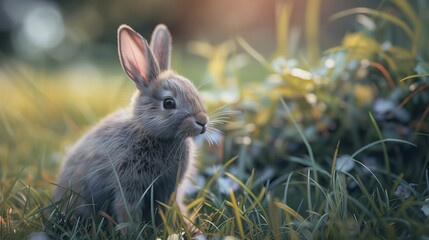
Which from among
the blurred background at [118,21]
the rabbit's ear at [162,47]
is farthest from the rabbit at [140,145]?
the blurred background at [118,21]

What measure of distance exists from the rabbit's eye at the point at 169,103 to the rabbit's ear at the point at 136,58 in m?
0.21

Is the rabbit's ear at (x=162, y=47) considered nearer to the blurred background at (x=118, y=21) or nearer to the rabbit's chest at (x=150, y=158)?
the rabbit's chest at (x=150, y=158)

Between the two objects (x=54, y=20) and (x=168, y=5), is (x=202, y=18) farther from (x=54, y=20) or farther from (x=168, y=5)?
(x=54, y=20)

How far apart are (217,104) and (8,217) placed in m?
1.77

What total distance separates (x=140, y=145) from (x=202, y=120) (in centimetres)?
37

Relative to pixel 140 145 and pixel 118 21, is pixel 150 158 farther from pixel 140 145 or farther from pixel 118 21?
pixel 118 21

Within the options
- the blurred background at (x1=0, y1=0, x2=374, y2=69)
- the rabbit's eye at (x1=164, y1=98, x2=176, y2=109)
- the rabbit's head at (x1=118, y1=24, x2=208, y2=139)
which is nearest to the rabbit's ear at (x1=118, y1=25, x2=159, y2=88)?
the rabbit's head at (x1=118, y1=24, x2=208, y2=139)

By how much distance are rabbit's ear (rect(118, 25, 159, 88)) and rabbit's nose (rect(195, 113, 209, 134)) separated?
0.39m

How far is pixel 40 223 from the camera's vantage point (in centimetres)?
235

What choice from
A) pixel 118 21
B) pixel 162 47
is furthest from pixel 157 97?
pixel 118 21

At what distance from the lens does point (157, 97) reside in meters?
2.74

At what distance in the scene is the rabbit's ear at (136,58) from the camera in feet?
9.03

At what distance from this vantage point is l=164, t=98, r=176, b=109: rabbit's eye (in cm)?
269

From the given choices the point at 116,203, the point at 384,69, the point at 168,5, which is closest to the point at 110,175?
the point at 116,203
